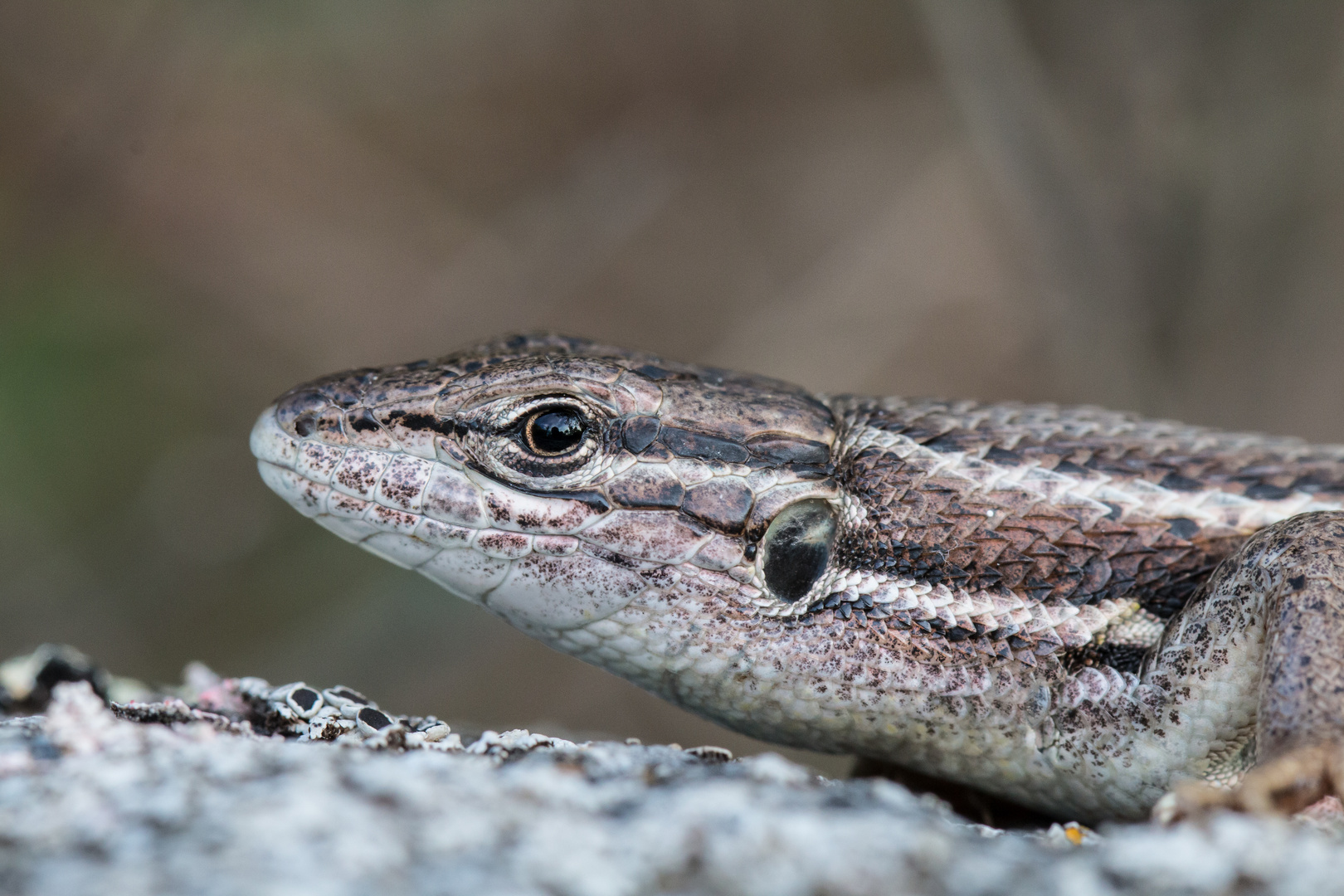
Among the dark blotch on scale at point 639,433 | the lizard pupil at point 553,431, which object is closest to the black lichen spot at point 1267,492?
the dark blotch on scale at point 639,433

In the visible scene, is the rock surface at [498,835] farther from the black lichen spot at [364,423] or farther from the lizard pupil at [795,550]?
the black lichen spot at [364,423]

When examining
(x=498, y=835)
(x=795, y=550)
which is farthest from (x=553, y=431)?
(x=498, y=835)

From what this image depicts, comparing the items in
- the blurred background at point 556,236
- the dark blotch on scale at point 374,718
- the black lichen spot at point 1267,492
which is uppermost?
the blurred background at point 556,236

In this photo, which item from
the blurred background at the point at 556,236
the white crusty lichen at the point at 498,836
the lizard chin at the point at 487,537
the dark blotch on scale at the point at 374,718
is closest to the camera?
the white crusty lichen at the point at 498,836

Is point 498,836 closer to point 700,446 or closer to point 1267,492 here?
point 700,446

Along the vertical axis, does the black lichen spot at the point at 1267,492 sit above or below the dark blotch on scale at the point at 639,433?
above

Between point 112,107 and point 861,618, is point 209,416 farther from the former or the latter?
point 861,618

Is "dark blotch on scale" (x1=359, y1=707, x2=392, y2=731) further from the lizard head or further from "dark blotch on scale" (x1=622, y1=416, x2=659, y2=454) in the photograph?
"dark blotch on scale" (x1=622, y1=416, x2=659, y2=454)

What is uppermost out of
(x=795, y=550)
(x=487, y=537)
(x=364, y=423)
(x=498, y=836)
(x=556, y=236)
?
(x=556, y=236)
